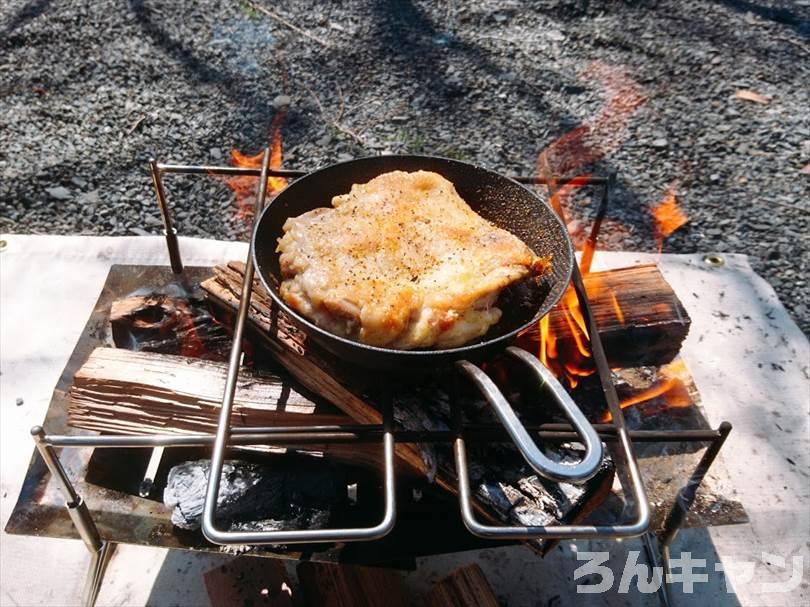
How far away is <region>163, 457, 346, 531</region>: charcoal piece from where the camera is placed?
226 cm

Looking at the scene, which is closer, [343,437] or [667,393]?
[343,437]

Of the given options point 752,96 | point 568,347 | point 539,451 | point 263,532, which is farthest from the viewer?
point 752,96

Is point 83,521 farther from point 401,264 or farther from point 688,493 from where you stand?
point 688,493

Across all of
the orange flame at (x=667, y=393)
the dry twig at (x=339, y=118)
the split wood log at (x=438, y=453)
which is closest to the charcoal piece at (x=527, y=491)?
the split wood log at (x=438, y=453)

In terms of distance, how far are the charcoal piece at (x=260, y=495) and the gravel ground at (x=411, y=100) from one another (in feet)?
7.38

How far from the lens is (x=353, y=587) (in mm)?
2396

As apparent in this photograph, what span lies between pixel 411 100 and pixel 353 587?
14.2 ft

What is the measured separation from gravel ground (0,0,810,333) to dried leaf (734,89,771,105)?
0.06 meters

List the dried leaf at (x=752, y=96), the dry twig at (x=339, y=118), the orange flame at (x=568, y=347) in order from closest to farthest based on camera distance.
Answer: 1. the orange flame at (x=568, y=347)
2. the dry twig at (x=339, y=118)
3. the dried leaf at (x=752, y=96)

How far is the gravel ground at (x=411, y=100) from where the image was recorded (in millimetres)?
4582

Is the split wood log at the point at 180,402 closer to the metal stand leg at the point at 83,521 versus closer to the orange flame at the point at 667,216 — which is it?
the metal stand leg at the point at 83,521

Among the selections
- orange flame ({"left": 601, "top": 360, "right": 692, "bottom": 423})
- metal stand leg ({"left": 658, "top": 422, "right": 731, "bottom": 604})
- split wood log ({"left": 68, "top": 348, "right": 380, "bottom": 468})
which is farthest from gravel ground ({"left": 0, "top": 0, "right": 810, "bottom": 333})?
metal stand leg ({"left": 658, "top": 422, "right": 731, "bottom": 604})

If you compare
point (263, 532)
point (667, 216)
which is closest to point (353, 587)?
A: point (263, 532)

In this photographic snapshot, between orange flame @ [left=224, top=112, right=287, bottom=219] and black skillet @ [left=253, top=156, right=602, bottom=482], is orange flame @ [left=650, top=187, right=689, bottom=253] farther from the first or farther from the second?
orange flame @ [left=224, top=112, right=287, bottom=219]
